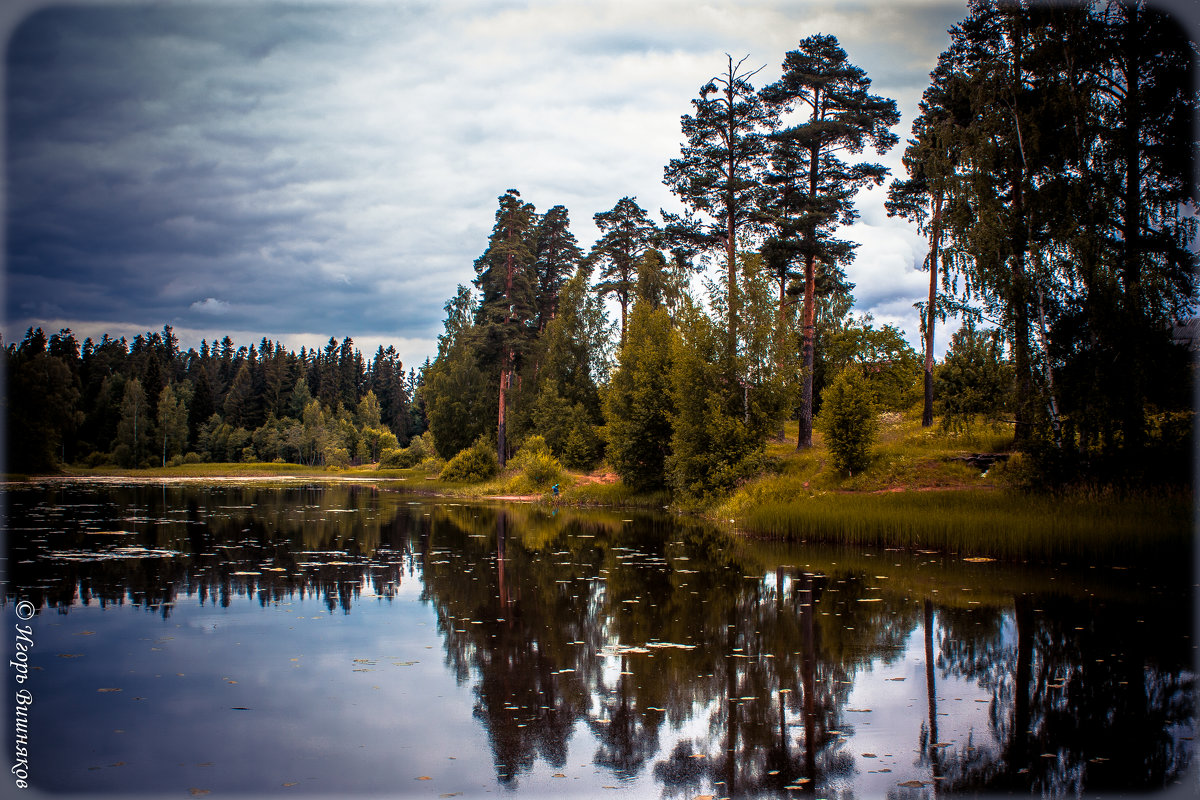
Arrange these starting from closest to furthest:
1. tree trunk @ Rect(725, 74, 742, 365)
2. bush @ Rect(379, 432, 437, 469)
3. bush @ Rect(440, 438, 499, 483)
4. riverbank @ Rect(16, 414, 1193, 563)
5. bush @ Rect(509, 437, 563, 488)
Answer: riverbank @ Rect(16, 414, 1193, 563)
tree trunk @ Rect(725, 74, 742, 365)
bush @ Rect(509, 437, 563, 488)
bush @ Rect(440, 438, 499, 483)
bush @ Rect(379, 432, 437, 469)

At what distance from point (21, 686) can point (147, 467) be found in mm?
89590

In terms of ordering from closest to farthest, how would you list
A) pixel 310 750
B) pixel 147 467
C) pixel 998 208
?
1. pixel 310 750
2. pixel 998 208
3. pixel 147 467

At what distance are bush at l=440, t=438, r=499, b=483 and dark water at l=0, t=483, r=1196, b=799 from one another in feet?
100.0

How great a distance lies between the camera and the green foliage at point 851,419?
2273cm

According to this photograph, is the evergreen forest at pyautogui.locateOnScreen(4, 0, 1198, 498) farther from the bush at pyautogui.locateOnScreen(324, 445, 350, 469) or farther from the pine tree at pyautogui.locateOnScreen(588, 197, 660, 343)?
the bush at pyautogui.locateOnScreen(324, 445, 350, 469)

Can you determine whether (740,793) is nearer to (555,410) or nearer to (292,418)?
(555,410)

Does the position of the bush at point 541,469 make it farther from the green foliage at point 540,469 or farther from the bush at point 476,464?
the bush at point 476,464

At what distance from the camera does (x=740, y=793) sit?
5020mm

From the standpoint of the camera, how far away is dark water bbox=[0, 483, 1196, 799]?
5.35 m

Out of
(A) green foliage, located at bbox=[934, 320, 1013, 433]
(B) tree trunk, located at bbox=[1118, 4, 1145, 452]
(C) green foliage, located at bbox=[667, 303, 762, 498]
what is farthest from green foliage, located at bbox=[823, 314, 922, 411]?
(B) tree trunk, located at bbox=[1118, 4, 1145, 452]

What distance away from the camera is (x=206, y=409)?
98.8 metres

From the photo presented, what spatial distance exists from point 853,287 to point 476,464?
25939 mm

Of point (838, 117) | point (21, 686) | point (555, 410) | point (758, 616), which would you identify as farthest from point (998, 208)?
point (555, 410)

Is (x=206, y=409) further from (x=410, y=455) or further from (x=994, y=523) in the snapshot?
(x=994, y=523)
